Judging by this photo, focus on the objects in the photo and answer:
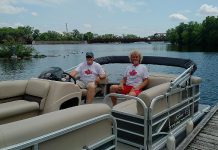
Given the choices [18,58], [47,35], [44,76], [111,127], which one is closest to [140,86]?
[44,76]

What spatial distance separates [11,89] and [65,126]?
2.22m

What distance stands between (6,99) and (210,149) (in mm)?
3526

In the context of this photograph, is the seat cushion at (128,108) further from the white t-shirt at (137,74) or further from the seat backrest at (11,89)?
the seat backrest at (11,89)

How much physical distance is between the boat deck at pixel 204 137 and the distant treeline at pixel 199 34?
253ft

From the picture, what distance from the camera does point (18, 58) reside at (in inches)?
2537

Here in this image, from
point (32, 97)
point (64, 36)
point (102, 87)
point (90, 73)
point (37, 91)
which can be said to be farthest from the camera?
point (64, 36)

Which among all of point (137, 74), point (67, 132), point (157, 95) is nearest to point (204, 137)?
point (137, 74)

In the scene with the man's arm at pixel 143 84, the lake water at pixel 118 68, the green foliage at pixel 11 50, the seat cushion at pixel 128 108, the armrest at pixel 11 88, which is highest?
the armrest at pixel 11 88

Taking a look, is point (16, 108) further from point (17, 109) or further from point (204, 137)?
point (204, 137)

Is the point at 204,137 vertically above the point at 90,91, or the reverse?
the point at 90,91

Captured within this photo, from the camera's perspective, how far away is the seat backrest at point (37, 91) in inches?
171

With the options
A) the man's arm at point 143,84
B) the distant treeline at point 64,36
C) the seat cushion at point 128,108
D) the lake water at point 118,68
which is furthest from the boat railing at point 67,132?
the distant treeline at point 64,36

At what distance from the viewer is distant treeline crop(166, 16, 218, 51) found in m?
85.6

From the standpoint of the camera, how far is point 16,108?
13.5 feet
